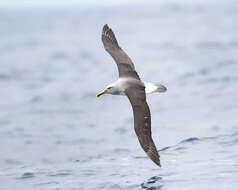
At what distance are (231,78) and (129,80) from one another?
10217 millimetres

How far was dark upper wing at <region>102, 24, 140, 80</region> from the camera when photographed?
12094 millimetres

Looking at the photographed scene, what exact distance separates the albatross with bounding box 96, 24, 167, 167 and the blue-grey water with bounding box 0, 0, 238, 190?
73 cm

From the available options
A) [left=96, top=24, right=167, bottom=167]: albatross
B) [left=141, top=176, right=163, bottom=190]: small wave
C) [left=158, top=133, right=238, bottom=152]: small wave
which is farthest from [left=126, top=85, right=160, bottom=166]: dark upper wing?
[left=158, top=133, right=238, bottom=152]: small wave

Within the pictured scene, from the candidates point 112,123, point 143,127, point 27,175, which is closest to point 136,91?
point 143,127

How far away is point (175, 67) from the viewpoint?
2617 cm

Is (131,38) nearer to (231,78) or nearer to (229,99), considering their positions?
(231,78)

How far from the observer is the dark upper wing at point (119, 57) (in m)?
12.1

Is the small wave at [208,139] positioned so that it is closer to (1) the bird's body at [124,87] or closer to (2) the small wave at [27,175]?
(1) the bird's body at [124,87]

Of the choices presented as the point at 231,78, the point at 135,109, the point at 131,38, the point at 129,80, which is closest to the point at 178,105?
the point at 231,78

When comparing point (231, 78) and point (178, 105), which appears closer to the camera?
point (178, 105)

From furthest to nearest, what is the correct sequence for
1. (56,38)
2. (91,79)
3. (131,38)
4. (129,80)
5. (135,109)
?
(56,38) < (131,38) < (91,79) < (129,80) < (135,109)

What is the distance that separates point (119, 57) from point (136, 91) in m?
1.65

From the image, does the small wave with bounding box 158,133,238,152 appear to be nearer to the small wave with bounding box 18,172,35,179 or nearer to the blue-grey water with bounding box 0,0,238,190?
the blue-grey water with bounding box 0,0,238,190

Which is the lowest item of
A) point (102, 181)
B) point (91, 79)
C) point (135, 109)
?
point (102, 181)
